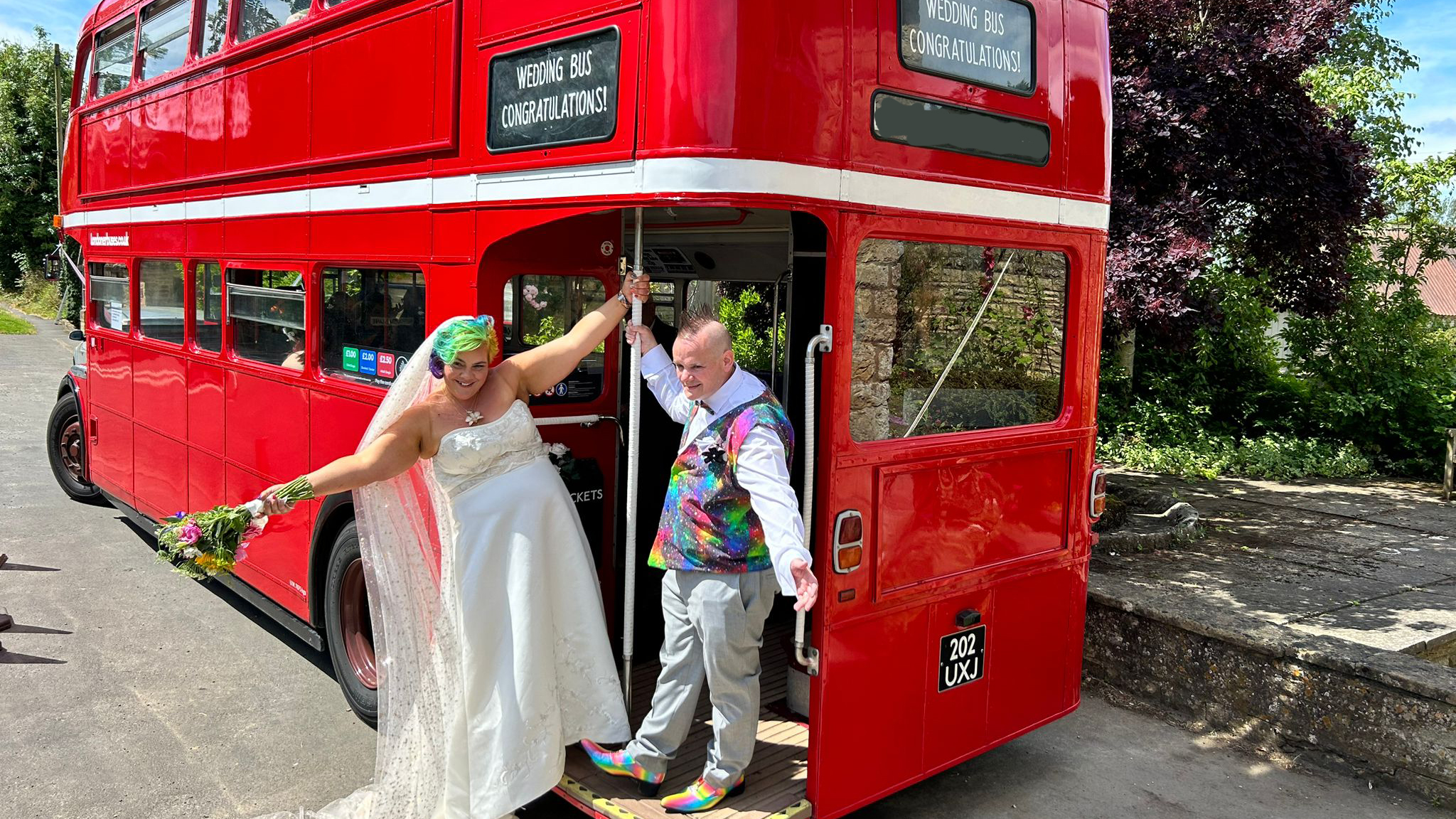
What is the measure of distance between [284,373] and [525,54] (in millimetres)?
2425

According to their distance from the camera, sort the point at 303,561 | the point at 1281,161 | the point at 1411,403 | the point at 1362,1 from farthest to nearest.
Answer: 1. the point at 1411,403
2. the point at 1281,161
3. the point at 1362,1
4. the point at 303,561

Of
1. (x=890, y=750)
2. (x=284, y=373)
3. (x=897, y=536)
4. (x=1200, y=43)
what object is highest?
(x=1200, y=43)

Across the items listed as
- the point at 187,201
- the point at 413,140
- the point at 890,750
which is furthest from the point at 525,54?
the point at 187,201

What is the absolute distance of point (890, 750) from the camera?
3.79 m

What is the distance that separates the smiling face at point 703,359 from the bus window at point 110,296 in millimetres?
5750

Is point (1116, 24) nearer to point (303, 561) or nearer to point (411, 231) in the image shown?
point (411, 231)

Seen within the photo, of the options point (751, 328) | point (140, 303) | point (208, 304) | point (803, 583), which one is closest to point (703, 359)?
point (803, 583)

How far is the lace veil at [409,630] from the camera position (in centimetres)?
385

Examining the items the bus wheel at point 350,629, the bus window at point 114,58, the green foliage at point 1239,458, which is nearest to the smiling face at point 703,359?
the bus wheel at point 350,629

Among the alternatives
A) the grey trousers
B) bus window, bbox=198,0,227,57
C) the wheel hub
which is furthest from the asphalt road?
bus window, bbox=198,0,227,57

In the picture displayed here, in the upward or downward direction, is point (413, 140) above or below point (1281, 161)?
below

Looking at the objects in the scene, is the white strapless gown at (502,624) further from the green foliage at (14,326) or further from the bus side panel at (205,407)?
the green foliage at (14,326)

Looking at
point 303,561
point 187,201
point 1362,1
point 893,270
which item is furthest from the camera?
point 1362,1

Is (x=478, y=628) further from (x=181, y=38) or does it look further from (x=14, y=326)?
(x=14, y=326)
